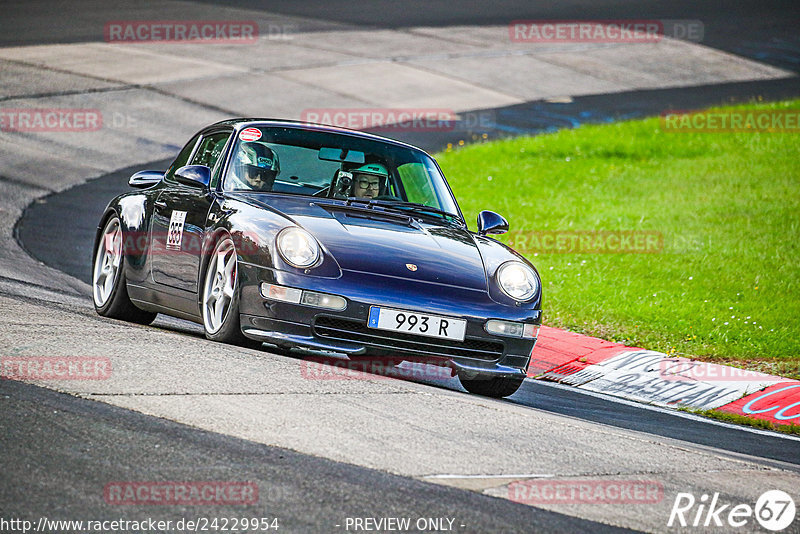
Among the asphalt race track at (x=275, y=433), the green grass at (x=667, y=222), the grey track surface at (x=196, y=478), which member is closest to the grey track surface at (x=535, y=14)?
the green grass at (x=667, y=222)

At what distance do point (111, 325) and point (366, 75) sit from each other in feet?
59.2

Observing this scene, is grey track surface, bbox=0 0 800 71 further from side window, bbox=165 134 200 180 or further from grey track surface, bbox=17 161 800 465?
side window, bbox=165 134 200 180

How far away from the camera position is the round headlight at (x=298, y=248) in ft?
21.3

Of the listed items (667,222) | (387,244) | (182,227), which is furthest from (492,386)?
(667,222)

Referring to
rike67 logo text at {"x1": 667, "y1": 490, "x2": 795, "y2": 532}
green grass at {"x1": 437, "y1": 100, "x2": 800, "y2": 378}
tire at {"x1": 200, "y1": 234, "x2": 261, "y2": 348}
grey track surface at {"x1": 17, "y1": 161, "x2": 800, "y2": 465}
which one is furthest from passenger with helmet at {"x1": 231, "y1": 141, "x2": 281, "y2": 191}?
green grass at {"x1": 437, "y1": 100, "x2": 800, "y2": 378}

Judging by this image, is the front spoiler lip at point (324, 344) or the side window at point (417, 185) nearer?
the front spoiler lip at point (324, 344)

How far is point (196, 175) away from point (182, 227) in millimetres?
349

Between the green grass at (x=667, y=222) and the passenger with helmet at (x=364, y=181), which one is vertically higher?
the passenger with helmet at (x=364, y=181)

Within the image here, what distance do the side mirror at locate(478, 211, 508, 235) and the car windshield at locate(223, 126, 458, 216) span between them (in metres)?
0.21

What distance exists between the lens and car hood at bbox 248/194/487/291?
6.61 m

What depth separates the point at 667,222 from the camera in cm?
1570

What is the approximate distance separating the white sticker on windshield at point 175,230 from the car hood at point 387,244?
0.64 m

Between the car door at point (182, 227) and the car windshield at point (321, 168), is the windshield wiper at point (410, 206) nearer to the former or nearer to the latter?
the car windshield at point (321, 168)

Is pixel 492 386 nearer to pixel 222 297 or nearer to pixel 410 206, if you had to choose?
pixel 410 206
